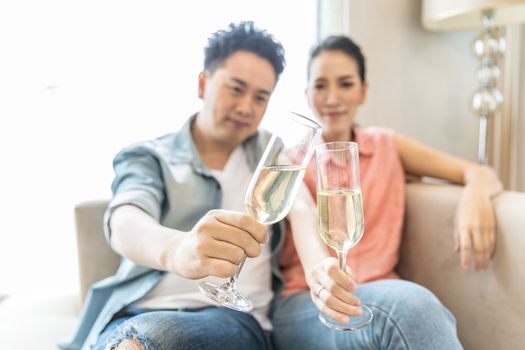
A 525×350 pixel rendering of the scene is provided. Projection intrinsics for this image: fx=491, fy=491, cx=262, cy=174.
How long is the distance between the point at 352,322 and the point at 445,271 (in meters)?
0.47

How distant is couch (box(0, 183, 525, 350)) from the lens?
40.8 inches

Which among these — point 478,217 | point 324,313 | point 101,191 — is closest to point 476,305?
point 478,217

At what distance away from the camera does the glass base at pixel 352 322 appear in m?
0.78

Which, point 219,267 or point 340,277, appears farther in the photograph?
point 340,277

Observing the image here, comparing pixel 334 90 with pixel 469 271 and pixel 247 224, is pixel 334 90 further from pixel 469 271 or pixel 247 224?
pixel 247 224

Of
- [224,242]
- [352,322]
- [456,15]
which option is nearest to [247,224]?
[224,242]

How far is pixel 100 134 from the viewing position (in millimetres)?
1522

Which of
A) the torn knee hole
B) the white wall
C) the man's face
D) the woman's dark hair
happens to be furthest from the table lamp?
the torn knee hole

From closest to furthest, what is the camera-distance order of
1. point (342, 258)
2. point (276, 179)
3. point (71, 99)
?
point (276, 179), point (342, 258), point (71, 99)

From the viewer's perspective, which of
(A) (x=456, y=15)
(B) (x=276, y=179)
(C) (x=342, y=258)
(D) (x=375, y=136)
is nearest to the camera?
(B) (x=276, y=179)

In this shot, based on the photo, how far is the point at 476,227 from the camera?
1051mm

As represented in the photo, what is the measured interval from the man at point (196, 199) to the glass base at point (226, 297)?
0.52ft

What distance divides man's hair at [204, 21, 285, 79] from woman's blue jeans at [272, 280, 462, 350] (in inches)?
20.8

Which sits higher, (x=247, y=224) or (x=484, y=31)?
(x=484, y=31)
